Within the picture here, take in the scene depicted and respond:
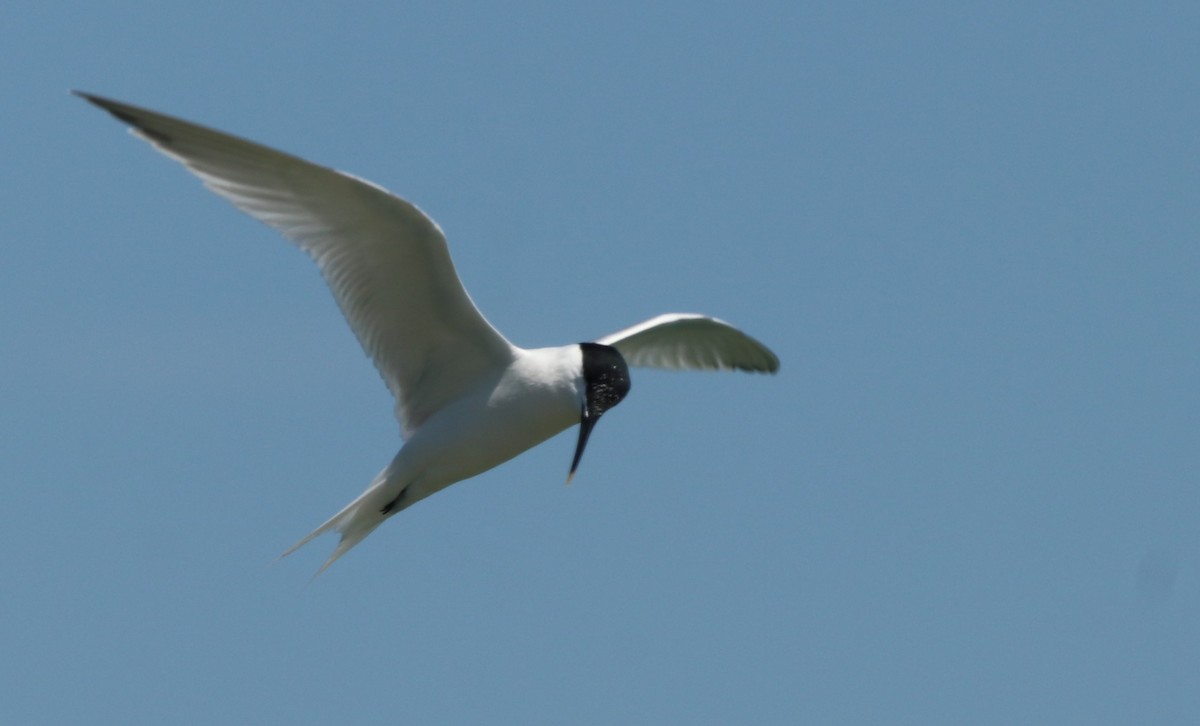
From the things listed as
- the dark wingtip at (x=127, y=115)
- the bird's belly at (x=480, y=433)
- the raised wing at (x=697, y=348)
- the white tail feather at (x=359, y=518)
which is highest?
the dark wingtip at (x=127, y=115)

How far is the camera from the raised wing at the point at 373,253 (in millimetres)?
8289

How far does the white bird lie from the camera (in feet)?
28.5

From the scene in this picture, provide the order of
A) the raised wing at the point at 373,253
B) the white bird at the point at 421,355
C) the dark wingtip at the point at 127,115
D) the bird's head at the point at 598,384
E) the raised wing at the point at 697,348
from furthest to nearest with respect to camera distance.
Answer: the raised wing at the point at 697,348, the bird's head at the point at 598,384, the white bird at the point at 421,355, the raised wing at the point at 373,253, the dark wingtip at the point at 127,115

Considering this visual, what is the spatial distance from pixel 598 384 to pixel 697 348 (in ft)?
10.3

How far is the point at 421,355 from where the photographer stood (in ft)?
31.9

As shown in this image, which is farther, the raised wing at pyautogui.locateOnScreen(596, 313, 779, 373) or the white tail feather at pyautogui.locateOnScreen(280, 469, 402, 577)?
the raised wing at pyautogui.locateOnScreen(596, 313, 779, 373)

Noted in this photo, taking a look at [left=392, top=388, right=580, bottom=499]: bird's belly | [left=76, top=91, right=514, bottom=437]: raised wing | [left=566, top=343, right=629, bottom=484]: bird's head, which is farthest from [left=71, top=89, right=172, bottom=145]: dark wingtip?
[left=566, top=343, right=629, bottom=484]: bird's head

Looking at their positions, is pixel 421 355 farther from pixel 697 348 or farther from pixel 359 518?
pixel 697 348

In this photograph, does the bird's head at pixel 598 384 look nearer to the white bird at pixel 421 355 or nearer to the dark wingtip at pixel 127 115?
the white bird at pixel 421 355

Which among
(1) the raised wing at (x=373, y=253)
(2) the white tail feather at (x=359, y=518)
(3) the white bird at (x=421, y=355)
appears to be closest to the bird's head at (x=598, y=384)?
(3) the white bird at (x=421, y=355)

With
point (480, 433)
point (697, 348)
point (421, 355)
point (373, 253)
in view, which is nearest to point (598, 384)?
point (480, 433)

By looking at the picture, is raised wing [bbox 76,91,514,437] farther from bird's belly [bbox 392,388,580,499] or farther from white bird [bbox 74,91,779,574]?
bird's belly [bbox 392,388,580,499]

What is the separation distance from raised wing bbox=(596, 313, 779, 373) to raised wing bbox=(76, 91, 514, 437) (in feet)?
7.17

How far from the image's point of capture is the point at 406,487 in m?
9.59
